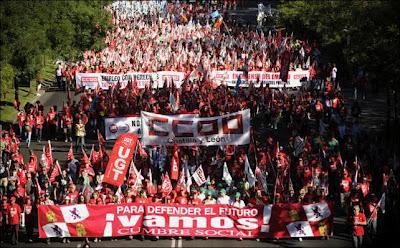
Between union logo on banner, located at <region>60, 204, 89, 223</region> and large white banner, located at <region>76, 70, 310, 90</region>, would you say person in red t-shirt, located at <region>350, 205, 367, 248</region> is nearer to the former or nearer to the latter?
union logo on banner, located at <region>60, 204, 89, 223</region>

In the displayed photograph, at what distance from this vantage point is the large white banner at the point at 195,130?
912 inches

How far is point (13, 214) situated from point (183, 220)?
4347 mm

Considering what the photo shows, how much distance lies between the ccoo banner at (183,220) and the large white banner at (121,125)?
8759mm

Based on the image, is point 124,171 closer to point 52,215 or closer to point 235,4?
point 52,215

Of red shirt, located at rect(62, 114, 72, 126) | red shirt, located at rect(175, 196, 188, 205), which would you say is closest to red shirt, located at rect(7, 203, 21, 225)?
red shirt, located at rect(175, 196, 188, 205)

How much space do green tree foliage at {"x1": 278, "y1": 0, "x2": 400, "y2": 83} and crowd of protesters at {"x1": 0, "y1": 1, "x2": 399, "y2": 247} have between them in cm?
191

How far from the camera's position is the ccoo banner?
19734 millimetres

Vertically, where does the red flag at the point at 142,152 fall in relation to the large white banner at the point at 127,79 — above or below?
below

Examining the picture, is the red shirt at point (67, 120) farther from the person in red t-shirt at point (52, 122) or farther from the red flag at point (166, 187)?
the red flag at point (166, 187)

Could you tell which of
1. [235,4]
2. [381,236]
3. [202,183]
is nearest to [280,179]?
[202,183]

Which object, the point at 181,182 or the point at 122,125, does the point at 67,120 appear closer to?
the point at 122,125

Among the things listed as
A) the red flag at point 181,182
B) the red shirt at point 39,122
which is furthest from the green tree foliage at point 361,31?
the red shirt at point 39,122

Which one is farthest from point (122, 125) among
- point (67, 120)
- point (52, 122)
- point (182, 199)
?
point (182, 199)

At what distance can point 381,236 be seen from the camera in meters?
19.8
